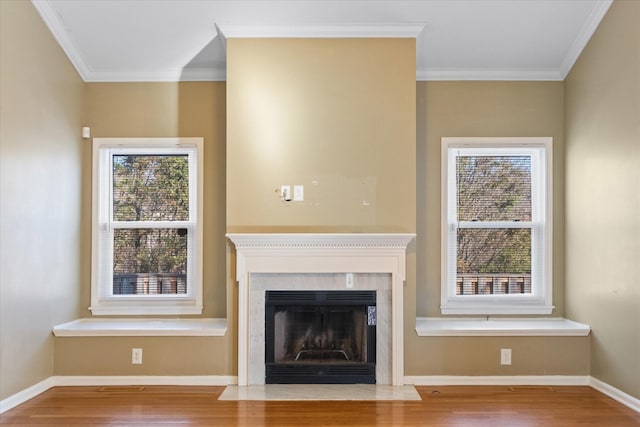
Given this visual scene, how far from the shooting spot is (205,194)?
14.7ft

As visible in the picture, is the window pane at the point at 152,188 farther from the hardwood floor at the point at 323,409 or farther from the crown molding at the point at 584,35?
the crown molding at the point at 584,35

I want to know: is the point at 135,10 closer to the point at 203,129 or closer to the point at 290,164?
the point at 203,129

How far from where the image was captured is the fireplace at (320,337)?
3943 millimetres

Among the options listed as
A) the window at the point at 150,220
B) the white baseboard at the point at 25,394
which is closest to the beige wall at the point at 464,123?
the window at the point at 150,220

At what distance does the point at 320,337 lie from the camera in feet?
13.4

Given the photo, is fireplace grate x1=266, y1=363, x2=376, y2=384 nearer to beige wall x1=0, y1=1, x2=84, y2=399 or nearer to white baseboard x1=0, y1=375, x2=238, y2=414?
white baseboard x1=0, y1=375, x2=238, y2=414

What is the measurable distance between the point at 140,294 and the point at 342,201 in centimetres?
199

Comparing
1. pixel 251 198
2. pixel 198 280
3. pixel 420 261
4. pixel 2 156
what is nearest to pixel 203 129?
pixel 251 198

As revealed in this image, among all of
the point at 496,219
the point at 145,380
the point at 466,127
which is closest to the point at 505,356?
the point at 496,219

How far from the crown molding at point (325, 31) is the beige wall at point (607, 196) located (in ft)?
4.54

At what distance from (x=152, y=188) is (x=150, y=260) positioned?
630mm

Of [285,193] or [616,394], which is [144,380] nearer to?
[285,193]

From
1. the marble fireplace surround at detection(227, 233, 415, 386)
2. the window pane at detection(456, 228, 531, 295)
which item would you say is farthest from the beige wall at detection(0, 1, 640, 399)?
the window pane at detection(456, 228, 531, 295)

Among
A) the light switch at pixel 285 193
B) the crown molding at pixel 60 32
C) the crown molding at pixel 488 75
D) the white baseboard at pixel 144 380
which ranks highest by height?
the crown molding at pixel 60 32
